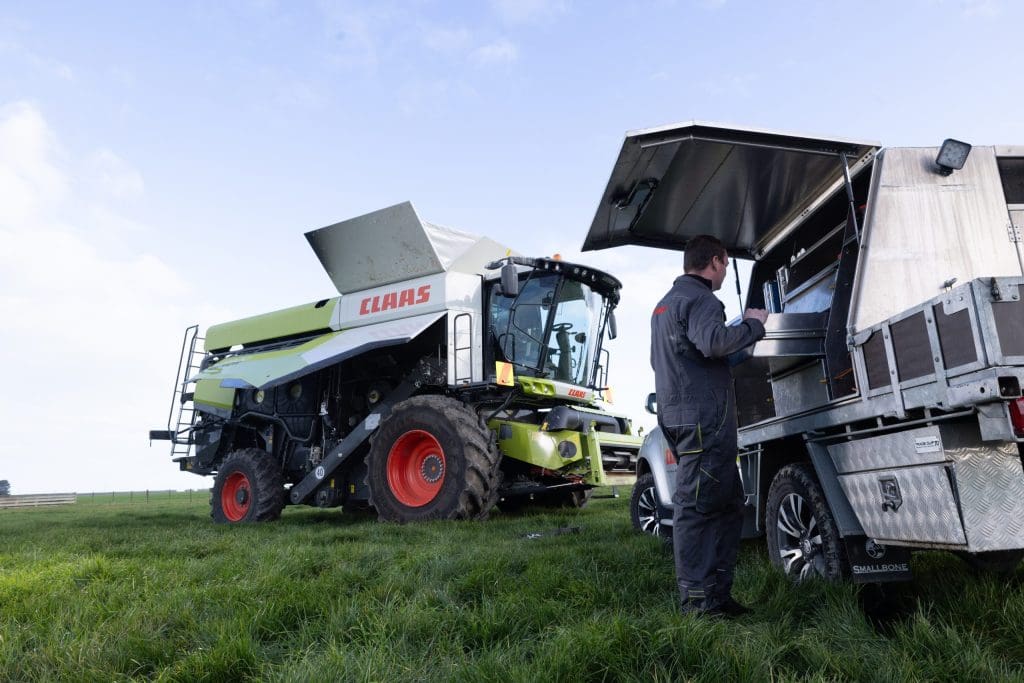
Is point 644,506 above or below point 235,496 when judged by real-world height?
below

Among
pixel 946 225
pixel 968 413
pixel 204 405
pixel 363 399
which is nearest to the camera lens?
pixel 968 413

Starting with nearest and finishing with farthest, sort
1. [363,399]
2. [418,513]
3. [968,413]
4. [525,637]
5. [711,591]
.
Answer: [968,413], [525,637], [711,591], [418,513], [363,399]

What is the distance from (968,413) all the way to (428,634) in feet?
7.76

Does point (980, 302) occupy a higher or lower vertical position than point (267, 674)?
higher

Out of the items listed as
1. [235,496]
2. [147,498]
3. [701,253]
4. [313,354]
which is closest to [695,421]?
[701,253]

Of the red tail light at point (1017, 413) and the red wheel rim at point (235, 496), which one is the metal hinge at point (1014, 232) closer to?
the red tail light at point (1017, 413)

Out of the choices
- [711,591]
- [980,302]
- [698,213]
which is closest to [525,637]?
[711,591]

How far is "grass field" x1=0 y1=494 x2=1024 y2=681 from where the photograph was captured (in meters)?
2.49

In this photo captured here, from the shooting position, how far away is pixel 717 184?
5.07m

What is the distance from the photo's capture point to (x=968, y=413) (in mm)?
2783

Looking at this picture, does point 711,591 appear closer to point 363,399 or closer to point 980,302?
point 980,302

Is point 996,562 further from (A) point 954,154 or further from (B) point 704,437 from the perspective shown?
(A) point 954,154

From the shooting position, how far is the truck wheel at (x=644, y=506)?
6.42 m

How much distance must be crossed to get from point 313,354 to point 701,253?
24.9 feet
